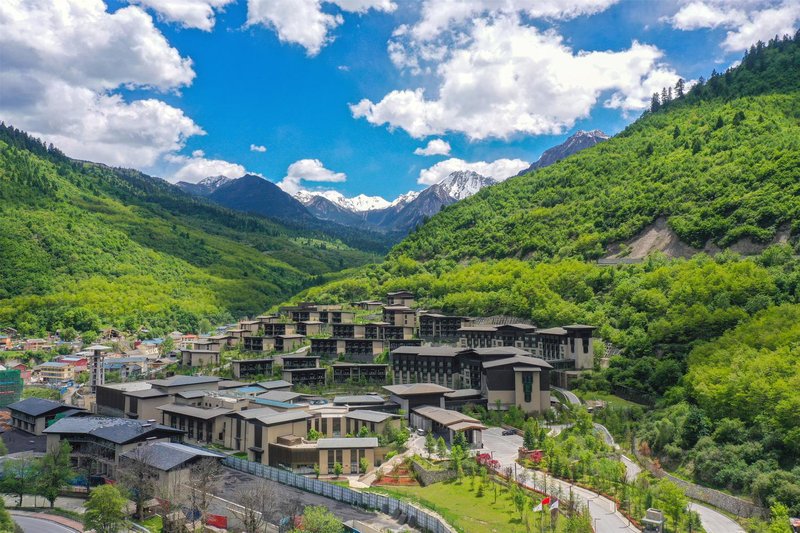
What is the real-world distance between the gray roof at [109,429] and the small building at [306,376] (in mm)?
Answer: 16746

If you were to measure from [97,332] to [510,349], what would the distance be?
76521mm

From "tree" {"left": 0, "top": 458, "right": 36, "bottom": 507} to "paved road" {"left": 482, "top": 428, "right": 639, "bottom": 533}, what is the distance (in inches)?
1282

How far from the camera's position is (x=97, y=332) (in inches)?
4274

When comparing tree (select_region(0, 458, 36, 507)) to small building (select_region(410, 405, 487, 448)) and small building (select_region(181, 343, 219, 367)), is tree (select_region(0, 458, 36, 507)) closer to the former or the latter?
small building (select_region(410, 405, 487, 448))

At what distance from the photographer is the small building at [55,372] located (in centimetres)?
8419

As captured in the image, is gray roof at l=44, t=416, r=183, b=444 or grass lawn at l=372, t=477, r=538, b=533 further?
gray roof at l=44, t=416, r=183, b=444

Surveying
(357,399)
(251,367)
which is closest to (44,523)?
(357,399)

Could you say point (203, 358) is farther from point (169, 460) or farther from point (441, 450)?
point (441, 450)

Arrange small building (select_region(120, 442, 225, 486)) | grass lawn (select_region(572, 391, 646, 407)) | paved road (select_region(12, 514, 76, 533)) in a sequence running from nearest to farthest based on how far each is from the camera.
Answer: paved road (select_region(12, 514, 76, 533)), small building (select_region(120, 442, 225, 486)), grass lawn (select_region(572, 391, 646, 407))

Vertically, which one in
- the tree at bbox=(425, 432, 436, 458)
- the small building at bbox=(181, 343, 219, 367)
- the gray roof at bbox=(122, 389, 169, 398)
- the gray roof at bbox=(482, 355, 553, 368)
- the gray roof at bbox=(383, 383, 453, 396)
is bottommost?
the tree at bbox=(425, 432, 436, 458)

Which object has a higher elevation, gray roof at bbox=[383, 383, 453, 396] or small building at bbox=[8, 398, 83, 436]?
gray roof at bbox=[383, 383, 453, 396]

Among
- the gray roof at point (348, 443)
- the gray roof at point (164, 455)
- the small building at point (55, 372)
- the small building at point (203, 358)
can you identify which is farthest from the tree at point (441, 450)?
the small building at point (55, 372)

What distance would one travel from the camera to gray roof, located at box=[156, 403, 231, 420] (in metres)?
53.3

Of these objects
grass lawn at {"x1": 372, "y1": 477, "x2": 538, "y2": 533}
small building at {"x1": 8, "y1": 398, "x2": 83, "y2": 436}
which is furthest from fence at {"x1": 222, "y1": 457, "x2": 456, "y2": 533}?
small building at {"x1": 8, "y1": 398, "x2": 83, "y2": 436}
